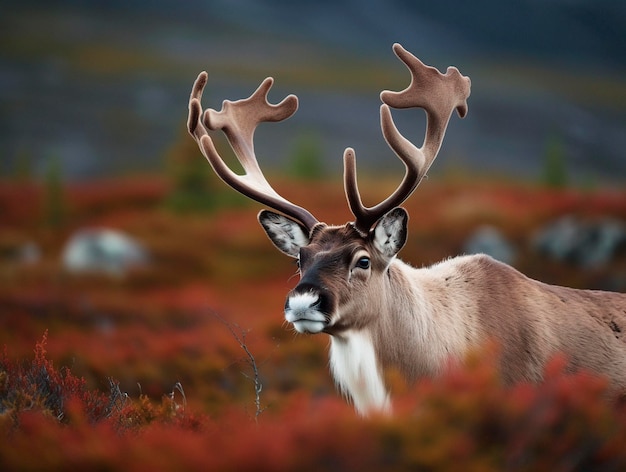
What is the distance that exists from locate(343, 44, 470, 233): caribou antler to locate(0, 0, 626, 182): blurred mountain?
3889 centimetres

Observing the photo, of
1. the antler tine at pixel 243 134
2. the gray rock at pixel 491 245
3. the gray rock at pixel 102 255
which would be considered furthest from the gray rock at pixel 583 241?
the antler tine at pixel 243 134

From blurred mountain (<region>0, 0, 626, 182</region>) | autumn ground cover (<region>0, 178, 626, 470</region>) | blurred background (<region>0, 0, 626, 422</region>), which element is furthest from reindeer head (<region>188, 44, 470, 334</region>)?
blurred mountain (<region>0, 0, 626, 182</region>)

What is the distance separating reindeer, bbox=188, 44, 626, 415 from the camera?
Result: 4.69 metres

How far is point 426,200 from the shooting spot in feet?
72.5

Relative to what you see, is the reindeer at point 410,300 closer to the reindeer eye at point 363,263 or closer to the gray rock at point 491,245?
the reindeer eye at point 363,263

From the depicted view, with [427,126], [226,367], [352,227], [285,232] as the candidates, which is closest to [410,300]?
[352,227]

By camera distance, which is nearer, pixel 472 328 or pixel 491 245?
pixel 472 328

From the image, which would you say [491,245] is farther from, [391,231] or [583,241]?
[391,231]

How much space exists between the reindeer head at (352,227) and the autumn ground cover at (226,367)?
638 mm

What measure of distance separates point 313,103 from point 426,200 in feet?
244

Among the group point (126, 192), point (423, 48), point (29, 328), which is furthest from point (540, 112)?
point (29, 328)

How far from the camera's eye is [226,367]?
576cm

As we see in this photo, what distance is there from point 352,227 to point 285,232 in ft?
1.97

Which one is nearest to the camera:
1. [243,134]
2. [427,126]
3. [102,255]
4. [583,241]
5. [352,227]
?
[352,227]
